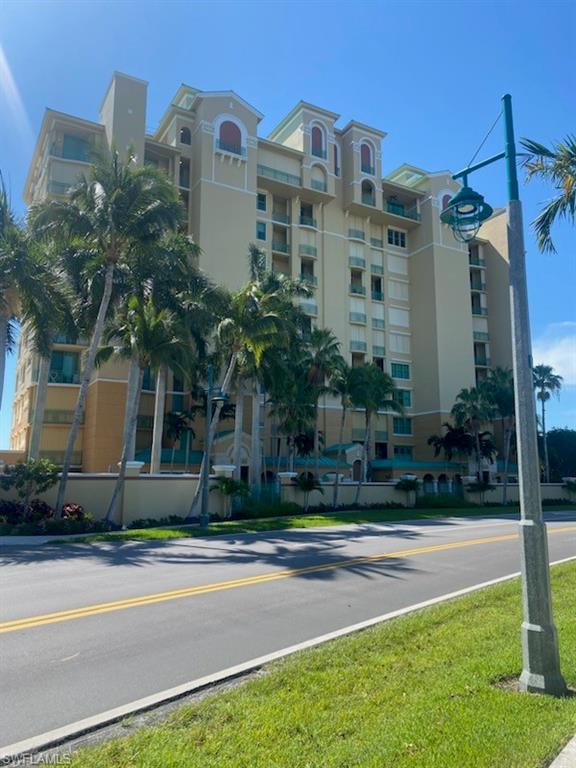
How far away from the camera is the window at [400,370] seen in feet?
197

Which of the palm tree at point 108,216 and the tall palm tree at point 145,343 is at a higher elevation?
the palm tree at point 108,216

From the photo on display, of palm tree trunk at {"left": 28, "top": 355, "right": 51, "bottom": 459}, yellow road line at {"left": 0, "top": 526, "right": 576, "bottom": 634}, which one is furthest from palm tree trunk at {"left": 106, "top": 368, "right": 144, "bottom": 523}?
yellow road line at {"left": 0, "top": 526, "right": 576, "bottom": 634}

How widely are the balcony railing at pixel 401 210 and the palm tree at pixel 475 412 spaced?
20.6 m

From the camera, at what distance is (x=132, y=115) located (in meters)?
45.2

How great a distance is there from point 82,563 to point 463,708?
10.8 metres

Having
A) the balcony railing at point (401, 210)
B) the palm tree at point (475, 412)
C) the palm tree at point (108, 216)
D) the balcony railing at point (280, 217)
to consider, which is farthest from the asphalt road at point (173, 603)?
the balcony railing at point (401, 210)

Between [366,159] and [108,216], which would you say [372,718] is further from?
[366,159]

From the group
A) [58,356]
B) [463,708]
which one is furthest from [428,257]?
[463,708]

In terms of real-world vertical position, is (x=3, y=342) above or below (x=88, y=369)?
above

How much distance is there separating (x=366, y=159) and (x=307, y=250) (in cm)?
1246

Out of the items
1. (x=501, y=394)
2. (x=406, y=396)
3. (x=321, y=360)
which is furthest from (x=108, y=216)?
(x=406, y=396)

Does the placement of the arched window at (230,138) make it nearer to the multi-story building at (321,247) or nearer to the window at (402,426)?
the multi-story building at (321,247)

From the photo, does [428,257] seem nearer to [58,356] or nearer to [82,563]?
[58,356]

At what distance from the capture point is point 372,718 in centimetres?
464
